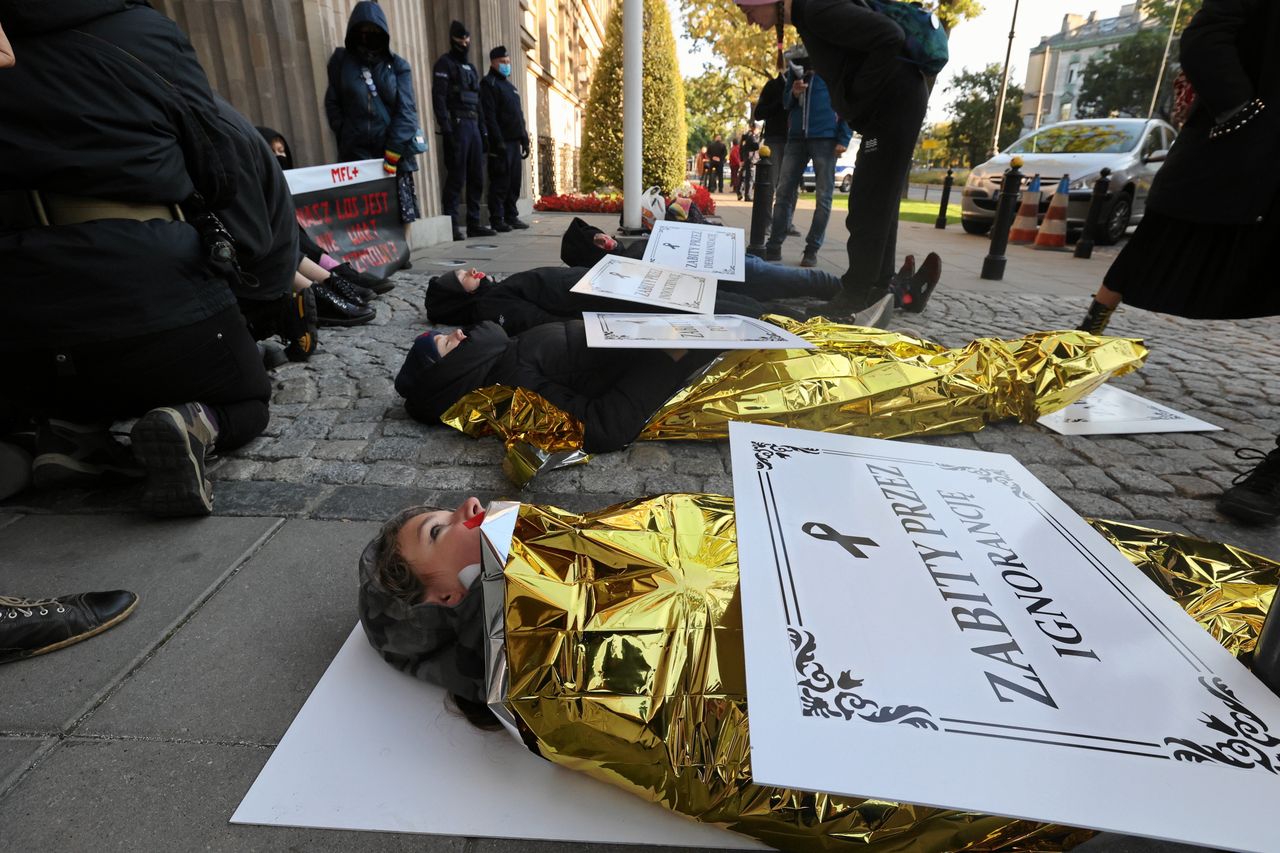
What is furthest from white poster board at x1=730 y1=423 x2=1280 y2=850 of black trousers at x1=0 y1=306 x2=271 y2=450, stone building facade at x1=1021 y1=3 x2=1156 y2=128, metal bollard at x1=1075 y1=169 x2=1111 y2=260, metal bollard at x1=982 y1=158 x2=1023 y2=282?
stone building facade at x1=1021 y1=3 x2=1156 y2=128

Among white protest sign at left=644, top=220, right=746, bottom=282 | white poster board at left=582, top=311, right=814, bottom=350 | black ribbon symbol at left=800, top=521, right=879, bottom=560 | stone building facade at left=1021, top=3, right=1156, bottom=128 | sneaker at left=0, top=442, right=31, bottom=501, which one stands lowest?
sneaker at left=0, top=442, right=31, bottom=501

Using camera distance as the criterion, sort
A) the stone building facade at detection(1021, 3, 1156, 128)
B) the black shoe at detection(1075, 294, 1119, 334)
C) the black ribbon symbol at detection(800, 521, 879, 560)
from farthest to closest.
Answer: the stone building facade at detection(1021, 3, 1156, 128) → the black shoe at detection(1075, 294, 1119, 334) → the black ribbon symbol at detection(800, 521, 879, 560)

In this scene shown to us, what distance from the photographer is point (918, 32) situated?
3.69 meters

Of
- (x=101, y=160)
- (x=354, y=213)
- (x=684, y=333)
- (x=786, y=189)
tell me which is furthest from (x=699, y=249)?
(x=786, y=189)

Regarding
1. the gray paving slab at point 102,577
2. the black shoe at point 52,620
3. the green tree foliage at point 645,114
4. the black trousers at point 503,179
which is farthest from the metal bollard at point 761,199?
the green tree foliage at point 645,114

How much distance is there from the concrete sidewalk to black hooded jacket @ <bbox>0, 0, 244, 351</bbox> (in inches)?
24.4

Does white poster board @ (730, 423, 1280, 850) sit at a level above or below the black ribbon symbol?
below

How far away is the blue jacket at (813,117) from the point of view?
247 inches

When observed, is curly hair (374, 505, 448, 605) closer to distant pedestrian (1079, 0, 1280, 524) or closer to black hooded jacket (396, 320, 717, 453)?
black hooded jacket (396, 320, 717, 453)

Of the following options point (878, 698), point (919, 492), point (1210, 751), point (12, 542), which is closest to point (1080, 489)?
point (919, 492)

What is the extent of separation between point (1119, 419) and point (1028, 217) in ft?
26.4

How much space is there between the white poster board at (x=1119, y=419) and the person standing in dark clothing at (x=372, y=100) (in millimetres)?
5424

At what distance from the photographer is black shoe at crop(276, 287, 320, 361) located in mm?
3400

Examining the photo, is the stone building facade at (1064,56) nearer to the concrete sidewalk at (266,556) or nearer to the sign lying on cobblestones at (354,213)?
the sign lying on cobblestones at (354,213)
